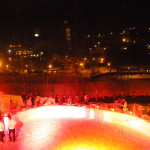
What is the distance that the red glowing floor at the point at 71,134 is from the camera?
660 cm

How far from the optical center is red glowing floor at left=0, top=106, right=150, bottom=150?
660 cm

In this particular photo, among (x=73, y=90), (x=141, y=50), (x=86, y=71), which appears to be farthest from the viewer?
Result: (x=141, y=50)

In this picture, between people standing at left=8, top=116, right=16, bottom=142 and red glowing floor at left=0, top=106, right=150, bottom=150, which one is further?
people standing at left=8, top=116, right=16, bottom=142

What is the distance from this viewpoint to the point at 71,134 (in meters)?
7.69

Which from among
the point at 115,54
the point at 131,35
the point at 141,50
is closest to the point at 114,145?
the point at 115,54

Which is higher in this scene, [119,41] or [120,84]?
[119,41]

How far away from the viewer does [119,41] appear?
3219cm

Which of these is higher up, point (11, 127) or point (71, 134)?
point (11, 127)

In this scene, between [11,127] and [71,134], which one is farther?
[71,134]

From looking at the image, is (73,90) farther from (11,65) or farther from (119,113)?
(11,65)

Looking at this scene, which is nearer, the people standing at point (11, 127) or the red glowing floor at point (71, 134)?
the red glowing floor at point (71, 134)

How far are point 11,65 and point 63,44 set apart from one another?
26.6 ft

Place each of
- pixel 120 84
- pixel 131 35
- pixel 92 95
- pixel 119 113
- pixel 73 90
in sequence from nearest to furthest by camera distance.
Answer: pixel 119 113 → pixel 92 95 → pixel 73 90 → pixel 120 84 → pixel 131 35

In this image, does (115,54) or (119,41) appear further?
(119,41)
